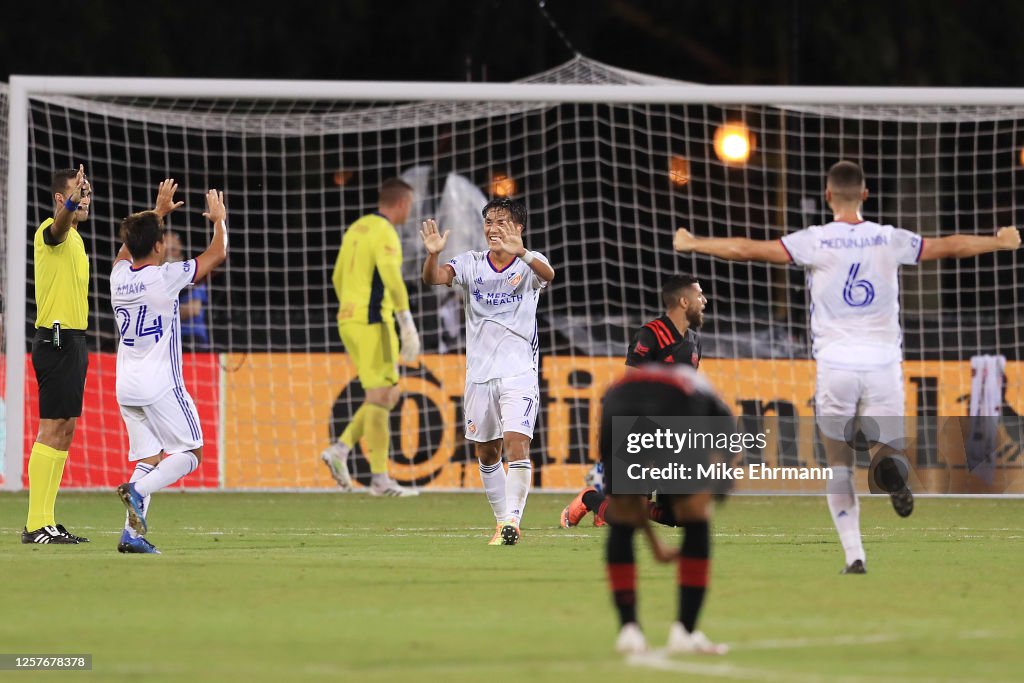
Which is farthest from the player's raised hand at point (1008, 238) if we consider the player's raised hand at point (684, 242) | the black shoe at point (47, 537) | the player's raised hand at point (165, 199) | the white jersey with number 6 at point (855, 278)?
the black shoe at point (47, 537)

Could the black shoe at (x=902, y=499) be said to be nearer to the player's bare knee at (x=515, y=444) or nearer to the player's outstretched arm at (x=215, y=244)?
the player's bare knee at (x=515, y=444)

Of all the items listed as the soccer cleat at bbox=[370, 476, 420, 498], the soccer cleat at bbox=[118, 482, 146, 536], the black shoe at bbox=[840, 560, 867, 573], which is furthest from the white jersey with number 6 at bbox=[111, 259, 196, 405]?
the soccer cleat at bbox=[370, 476, 420, 498]

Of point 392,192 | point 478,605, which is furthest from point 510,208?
point 392,192

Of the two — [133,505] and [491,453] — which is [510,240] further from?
[133,505]

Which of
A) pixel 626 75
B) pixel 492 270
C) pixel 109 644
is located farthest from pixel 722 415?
pixel 626 75

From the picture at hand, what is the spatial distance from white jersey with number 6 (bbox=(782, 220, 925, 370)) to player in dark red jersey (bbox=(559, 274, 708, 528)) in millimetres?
2278

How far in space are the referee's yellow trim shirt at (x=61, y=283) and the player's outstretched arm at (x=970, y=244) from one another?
17.0ft

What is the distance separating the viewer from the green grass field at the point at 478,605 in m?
6.12

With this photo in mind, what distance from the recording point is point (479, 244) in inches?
730

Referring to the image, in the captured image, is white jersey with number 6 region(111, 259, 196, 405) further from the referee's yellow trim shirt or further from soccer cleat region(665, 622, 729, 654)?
soccer cleat region(665, 622, 729, 654)

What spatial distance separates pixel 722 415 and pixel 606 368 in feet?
37.0

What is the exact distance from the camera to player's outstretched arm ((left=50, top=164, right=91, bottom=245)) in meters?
10.7

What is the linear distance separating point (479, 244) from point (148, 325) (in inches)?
324

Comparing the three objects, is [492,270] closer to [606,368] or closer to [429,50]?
[606,368]
